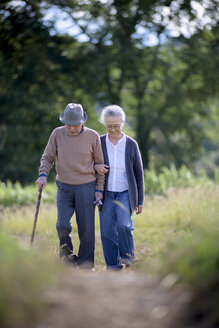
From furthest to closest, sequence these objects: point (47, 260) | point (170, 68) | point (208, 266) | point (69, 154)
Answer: point (170, 68), point (69, 154), point (47, 260), point (208, 266)

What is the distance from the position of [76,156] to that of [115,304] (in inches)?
115

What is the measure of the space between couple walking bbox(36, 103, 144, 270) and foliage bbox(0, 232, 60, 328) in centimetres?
264

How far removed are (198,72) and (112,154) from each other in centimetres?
1827

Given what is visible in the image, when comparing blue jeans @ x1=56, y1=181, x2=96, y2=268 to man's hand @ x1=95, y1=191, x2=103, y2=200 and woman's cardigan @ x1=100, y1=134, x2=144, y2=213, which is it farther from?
woman's cardigan @ x1=100, y1=134, x2=144, y2=213

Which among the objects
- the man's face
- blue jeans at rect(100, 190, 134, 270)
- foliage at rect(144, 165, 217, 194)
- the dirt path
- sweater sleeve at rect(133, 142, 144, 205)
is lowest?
foliage at rect(144, 165, 217, 194)

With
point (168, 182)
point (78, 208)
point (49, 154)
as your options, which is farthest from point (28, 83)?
point (78, 208)

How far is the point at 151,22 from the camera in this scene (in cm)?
2141

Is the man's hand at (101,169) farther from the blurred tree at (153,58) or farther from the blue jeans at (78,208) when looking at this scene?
the blurred tree at (153,58)

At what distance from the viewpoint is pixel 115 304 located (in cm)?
243

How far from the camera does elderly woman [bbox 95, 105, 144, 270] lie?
5277 millimetres

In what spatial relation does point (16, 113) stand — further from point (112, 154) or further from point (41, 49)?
point (112, 154)

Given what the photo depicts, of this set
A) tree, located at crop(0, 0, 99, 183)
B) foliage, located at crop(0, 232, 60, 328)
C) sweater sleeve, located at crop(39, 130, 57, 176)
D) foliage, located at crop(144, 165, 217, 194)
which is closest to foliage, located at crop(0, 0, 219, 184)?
tree, located at crop(0, 0, 99, 183)

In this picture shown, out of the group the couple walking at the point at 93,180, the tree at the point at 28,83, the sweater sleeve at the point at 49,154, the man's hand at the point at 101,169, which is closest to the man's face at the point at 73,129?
the couple walking at the point at 93,180

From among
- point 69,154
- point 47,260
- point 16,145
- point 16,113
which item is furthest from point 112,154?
point 16,145
